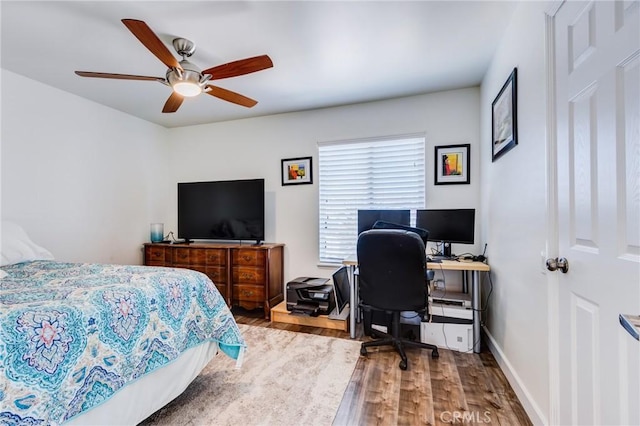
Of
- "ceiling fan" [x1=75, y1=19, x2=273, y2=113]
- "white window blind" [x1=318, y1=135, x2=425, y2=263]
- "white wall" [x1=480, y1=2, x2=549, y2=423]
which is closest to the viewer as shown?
"white wall" [x1=480, y1=2, x2=549, y2=423]

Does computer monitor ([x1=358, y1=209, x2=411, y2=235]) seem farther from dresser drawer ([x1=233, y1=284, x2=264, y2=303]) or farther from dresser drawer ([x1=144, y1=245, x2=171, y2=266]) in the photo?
dresser drawer ([x1=144, y1=245, x2=171, y2=266])

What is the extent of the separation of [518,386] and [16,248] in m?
3.76

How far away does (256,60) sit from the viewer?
6.03 feet

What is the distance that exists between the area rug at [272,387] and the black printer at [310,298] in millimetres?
434

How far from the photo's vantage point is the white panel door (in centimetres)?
84

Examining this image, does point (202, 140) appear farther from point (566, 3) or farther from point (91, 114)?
point (566, 3)

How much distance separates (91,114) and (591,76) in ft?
14.1

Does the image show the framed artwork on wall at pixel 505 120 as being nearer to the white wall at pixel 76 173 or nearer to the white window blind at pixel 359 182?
the white window blind at pixel 359 182

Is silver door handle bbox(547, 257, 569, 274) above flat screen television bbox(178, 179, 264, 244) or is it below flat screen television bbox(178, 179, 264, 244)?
below

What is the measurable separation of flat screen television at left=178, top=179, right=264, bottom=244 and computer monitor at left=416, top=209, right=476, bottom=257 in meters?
1.94

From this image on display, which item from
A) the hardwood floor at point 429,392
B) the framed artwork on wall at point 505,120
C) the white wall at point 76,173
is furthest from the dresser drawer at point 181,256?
the framed artwork on wall at point 505,120

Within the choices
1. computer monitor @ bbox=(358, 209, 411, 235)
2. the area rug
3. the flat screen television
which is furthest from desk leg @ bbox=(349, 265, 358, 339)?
the flat screen television

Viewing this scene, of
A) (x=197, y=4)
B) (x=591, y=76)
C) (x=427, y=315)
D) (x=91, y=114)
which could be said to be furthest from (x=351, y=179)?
(x=91, y=114)

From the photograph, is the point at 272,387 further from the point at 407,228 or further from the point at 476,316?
the point at 476,316
